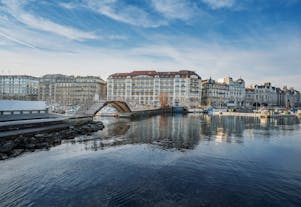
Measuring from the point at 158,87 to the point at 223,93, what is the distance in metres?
56.3

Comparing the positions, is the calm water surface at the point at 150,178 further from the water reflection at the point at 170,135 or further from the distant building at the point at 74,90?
the distant building at the point at 74,90

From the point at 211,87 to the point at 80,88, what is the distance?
3998 inches

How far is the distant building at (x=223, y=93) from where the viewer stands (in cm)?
15850

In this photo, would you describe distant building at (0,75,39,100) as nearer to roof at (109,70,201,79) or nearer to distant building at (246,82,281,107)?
roof at (109,70,201,79)

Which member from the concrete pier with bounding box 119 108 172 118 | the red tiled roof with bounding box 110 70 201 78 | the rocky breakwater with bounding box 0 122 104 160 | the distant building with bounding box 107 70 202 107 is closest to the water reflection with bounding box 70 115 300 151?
the rocky breakwater with bounding box 0 122 104 160

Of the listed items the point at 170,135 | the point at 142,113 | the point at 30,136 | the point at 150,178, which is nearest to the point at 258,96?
the point at 142,113

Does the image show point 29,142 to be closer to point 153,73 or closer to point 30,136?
point 30,136

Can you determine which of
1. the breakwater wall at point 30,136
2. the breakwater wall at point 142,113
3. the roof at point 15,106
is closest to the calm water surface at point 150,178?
the breakwater wall at point 30,136

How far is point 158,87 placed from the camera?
481ft

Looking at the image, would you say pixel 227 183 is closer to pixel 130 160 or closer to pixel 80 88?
pixel 130 160

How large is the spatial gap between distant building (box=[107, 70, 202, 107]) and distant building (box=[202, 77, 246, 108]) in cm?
1350

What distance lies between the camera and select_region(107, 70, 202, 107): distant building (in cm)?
14312

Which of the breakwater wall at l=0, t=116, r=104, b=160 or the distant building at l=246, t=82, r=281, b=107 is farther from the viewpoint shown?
the distant building at l=246, t=82, r=281, b=107

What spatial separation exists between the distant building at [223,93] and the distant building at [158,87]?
13.5 meters
